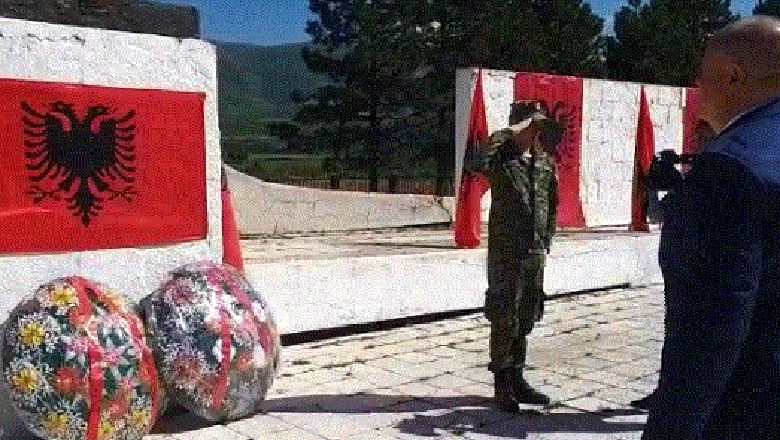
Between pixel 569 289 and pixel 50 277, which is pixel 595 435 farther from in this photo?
pixel 569 289

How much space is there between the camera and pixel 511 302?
15.1ft

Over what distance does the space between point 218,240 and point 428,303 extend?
266cm

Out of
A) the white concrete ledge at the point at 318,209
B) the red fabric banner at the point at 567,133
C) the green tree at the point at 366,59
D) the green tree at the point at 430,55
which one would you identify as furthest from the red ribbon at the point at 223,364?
the green tree at the point at 430,55

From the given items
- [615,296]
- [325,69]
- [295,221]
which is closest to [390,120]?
[325,69]

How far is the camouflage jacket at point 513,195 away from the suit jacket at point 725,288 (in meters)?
3.07

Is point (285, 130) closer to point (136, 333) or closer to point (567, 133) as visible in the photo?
point (567, 133)

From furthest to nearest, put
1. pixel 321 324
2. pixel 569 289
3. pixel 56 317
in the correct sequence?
pixel 569 289, pixel 321 324, pixel 56 317

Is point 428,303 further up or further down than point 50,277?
further down

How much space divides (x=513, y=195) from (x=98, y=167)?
2168 mm

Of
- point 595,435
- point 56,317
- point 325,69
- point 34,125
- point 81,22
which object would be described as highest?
point 325,69

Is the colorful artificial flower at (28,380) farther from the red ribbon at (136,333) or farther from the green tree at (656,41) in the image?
the green tree at (656,41)

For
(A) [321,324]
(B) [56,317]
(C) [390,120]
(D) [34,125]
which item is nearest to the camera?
(B) [56,317]

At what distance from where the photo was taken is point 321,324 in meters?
6.50

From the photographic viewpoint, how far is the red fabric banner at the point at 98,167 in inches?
164
